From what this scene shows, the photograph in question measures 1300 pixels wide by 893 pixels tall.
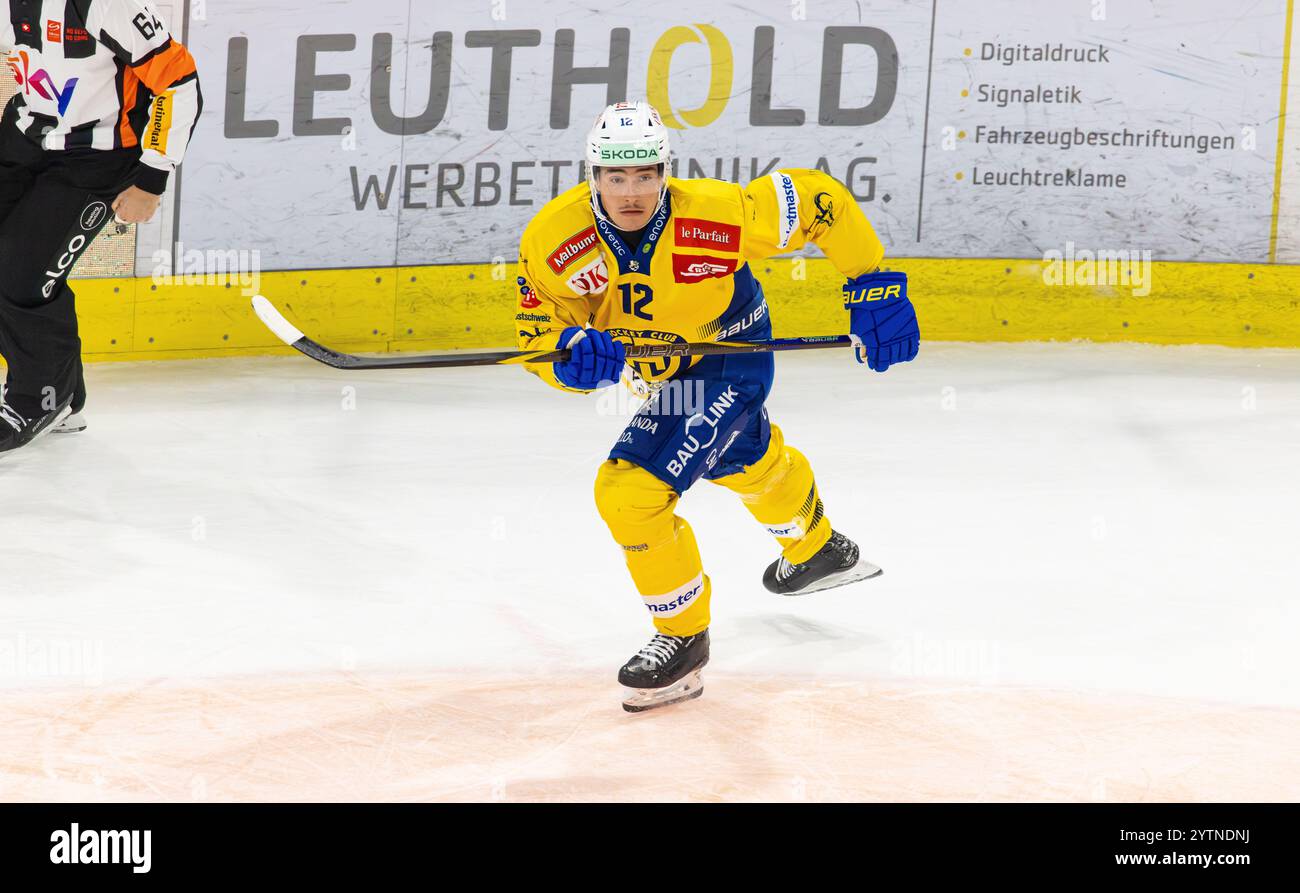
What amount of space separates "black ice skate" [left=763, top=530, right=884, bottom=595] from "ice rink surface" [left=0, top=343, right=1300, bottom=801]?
64 millimetres

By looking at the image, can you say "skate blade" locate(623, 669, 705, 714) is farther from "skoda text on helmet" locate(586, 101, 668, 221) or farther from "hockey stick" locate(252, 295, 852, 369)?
"skoda text on helmet" locate(586, 101, 668, 221)

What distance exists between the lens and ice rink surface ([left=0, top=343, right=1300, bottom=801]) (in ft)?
10.4

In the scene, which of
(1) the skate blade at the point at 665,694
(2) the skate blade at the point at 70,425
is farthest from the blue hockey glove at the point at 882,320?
(2) the skate blade at the point at 70,425

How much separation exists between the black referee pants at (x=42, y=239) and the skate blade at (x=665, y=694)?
268cm

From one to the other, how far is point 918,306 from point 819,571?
328 centimetres

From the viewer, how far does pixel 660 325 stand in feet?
11.8

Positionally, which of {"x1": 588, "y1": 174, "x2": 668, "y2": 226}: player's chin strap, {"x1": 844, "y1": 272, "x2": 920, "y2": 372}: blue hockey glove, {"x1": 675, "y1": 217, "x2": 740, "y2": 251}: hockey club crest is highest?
{"x1": 588, "y1": 174, "x2": 668, "y2": 226}: player's chin strap

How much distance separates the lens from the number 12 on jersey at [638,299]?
3.54m

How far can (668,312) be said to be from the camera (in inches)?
141

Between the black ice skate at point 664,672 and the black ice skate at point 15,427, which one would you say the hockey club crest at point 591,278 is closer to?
the black ice skate at point 664,672

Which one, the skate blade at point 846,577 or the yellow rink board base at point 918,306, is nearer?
the skate blade at point 846,577

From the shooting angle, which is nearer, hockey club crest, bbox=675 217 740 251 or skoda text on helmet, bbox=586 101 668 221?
skoda text on helmet, bbox=586 101 668 221

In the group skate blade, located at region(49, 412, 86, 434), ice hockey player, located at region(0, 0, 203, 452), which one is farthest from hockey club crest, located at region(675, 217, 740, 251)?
skate blade, located at region(49, 412, 86, 434)

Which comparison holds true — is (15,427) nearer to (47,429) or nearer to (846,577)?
(47,429)
